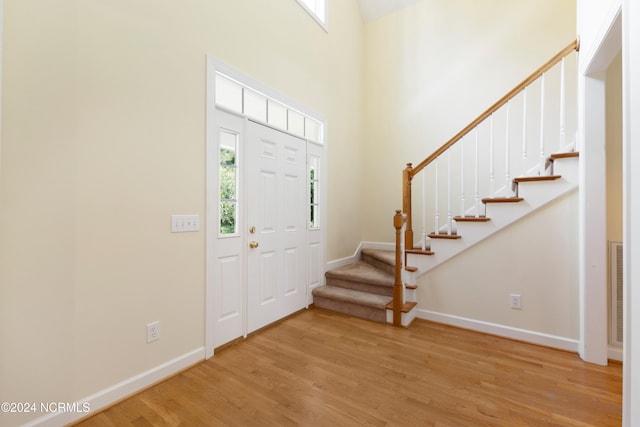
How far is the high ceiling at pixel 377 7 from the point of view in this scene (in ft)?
13.7

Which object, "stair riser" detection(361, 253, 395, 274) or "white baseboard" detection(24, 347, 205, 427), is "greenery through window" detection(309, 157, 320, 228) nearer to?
"stair riser" detection(361, 253, 395, 274)

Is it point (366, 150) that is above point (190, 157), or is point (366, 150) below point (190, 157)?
above

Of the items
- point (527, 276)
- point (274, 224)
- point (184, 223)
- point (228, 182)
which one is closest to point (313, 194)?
point (274, 224)

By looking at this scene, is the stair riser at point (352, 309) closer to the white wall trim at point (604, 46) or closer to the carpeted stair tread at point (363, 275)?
the carpeted stair tread at point (363, 275)

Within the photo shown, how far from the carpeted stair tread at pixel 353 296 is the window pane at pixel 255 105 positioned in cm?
209

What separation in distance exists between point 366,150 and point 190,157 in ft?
10.2

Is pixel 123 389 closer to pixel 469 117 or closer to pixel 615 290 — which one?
pixel 615 290

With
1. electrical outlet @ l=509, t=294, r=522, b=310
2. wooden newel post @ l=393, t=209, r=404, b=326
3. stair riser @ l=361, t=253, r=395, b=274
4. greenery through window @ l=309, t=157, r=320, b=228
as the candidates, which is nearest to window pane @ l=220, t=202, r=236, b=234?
greenery through window @ l=309, t=157, r=320, b=228

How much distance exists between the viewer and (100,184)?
5.37 feet

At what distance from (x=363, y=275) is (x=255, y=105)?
7.54ft

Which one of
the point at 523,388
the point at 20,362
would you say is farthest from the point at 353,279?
the point at 20,362

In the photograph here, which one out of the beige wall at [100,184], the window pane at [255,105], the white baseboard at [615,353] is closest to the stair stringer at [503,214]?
the white baseboard at [615,353]

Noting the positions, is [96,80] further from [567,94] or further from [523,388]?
[567,94]

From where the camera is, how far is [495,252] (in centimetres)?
264
